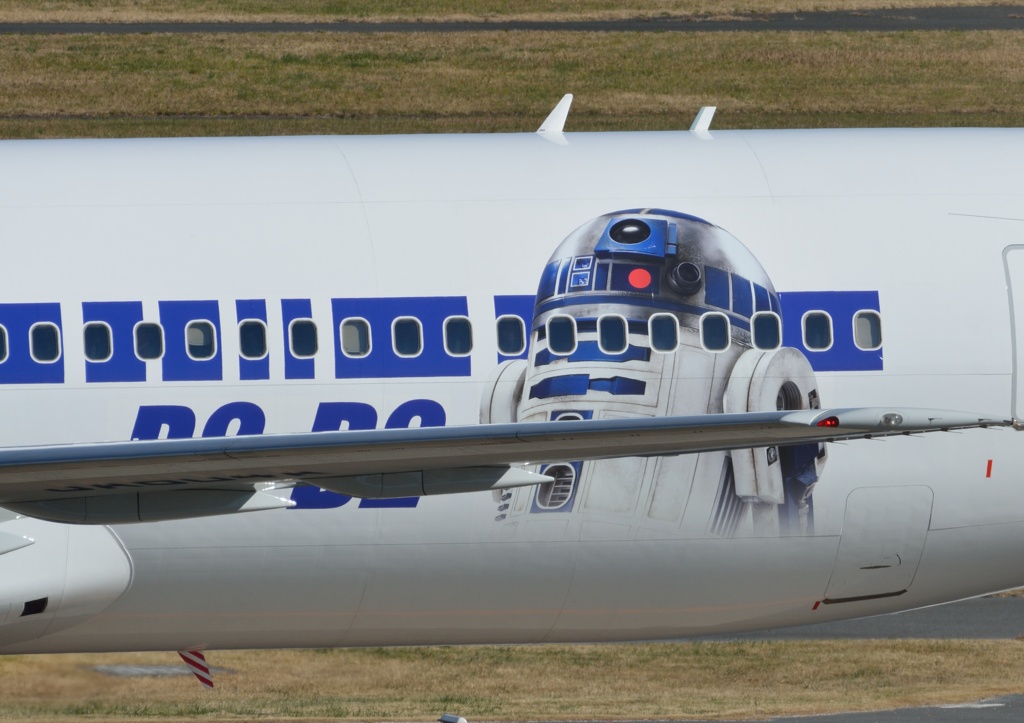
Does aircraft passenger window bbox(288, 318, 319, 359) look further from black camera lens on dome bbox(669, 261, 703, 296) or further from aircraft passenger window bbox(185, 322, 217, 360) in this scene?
black camera lens on dome bbox(669, 261, 703, 296)

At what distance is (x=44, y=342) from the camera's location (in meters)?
13.1

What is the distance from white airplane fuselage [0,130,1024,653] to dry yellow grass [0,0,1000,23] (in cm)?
3579

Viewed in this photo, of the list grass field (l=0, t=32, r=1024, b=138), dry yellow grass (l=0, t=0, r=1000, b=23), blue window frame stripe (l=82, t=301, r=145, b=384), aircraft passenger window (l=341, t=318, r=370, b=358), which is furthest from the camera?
dry yellow grass (l=0, t=0, r=1000, b=23)

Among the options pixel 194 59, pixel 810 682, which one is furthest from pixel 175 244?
pixel 194 59

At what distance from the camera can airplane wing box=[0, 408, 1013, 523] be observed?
369 inches

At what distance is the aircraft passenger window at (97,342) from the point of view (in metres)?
13.2

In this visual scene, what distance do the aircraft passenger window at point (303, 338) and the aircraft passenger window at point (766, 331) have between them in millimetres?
3632

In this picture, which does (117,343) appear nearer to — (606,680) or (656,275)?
(656,275)

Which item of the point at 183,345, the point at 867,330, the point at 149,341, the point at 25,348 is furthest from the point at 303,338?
the point at 867,330

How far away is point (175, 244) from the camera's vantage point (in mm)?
13594

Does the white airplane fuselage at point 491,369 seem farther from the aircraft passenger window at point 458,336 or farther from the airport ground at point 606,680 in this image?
the airport ground at point 606,680

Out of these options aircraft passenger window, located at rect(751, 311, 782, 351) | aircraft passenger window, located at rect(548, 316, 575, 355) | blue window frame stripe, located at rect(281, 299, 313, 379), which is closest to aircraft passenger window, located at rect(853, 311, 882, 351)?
aircraft passenger window, located at rect(751, 311, 782, 351)

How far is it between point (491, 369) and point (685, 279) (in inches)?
71.0

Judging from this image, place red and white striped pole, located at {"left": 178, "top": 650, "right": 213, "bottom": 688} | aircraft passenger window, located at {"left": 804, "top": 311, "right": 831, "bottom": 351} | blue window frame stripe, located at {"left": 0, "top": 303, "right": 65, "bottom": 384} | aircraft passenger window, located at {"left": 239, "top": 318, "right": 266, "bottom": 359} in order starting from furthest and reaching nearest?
red and white striped pole, located at {"left": 178, "top": 650, "right": 213, "bottom": 688} < aircraft passenger window, located at {"left": 804, "top": 311, "right": 831, "bottom": 351} < aircraft passenger window, located at {"left": 239, "top": 318, "right": 266, "bottom": 359} < blue window frame stripe, located at {"left": 0, "top": 303, "right": 65, "bottom": 384}
